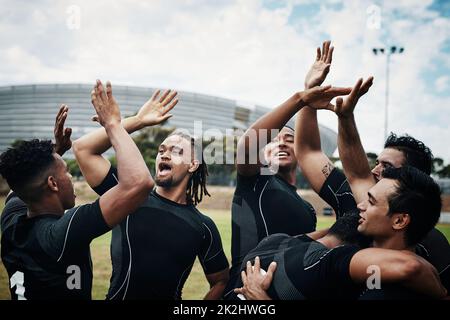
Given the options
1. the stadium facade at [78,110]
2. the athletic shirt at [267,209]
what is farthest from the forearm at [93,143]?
the stadium facade at [78,110]

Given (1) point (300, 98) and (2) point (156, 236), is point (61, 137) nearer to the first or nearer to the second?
(2) point (156, 236)

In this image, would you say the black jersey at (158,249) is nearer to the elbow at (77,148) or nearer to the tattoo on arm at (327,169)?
the elbow at (77,148)

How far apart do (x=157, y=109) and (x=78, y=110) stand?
249ft

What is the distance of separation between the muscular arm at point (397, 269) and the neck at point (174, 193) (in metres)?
1.94

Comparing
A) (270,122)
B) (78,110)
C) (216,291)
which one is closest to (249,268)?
(216,291)

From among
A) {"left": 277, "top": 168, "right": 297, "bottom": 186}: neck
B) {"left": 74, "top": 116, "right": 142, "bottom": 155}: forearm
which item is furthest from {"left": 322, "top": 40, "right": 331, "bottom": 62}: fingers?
{"left": 74, "top": 116, "right": 142, "bottom": 155}: forearm

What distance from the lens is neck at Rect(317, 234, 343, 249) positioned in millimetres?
2832

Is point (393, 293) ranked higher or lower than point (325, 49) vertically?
lower

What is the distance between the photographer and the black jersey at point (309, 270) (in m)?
2.45

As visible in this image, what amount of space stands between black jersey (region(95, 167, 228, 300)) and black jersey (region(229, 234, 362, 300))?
0.78 m

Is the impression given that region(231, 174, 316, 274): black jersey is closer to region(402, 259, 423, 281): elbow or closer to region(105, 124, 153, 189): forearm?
region(105, 124, 153, 189): forearm

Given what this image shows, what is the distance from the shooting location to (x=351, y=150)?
3.15m

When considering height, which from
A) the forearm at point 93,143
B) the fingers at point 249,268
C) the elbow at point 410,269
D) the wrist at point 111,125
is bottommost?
the fingers at point 249,268
